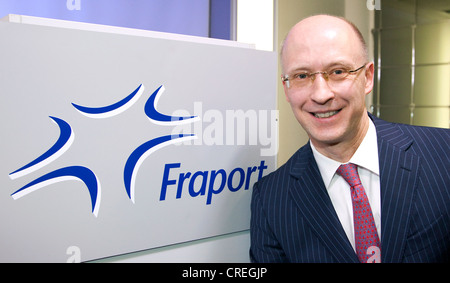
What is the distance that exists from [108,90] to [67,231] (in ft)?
1.00

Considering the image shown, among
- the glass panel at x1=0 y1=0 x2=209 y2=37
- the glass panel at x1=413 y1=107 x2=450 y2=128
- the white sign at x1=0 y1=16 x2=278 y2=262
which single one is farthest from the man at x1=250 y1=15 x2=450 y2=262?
the glass panel at x1=413 y1=107 x2=450 y2=128

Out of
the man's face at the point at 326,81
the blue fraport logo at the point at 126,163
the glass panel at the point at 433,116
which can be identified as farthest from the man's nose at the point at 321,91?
the glass panel at the point at 433,116

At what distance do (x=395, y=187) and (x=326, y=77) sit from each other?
32cm

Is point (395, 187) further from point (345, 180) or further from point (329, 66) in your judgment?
point (329, 66)

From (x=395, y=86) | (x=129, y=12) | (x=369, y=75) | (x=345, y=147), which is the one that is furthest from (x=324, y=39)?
(x=395, y=86)

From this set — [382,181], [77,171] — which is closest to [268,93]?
[382,181]

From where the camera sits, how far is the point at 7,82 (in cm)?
78

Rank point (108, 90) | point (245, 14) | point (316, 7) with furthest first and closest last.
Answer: point (316, 7) → point (245, 14) → point (108, 90)

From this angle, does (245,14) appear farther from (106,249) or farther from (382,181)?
(106,249)

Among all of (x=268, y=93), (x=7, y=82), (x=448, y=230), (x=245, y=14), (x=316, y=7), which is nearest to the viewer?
(x=7, y=82)

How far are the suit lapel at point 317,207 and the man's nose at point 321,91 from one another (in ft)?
0.67

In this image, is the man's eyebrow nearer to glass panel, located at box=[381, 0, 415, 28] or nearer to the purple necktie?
the purple necktie

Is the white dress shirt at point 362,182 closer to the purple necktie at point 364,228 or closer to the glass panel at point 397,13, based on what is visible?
the purple necktie at point 364,228

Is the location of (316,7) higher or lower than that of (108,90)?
higher
